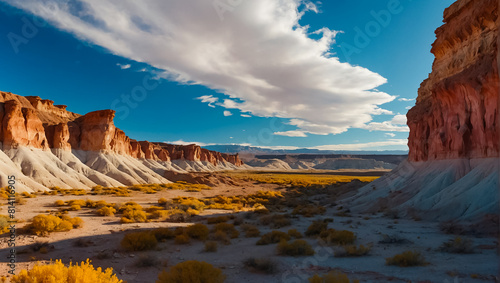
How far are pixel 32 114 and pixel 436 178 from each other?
216 feet

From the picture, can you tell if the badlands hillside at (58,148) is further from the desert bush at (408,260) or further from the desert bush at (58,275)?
the desert bush at (408,260)

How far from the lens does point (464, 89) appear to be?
21500 millimetres

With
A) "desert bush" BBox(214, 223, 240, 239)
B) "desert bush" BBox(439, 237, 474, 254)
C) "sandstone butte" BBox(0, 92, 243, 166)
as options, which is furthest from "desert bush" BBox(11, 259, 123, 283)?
"sandstone butte" BBox(0, 92, 243, 166)

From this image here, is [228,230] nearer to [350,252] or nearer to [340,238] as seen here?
[340,238]

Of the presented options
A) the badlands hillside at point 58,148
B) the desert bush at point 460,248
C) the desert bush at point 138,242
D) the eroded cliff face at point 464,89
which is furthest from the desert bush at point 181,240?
the badlands hillside at point 58,148

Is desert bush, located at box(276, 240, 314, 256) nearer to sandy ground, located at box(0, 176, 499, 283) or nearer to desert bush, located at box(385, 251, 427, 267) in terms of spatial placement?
sandy ground, located at box(0, 176, 499, 283)

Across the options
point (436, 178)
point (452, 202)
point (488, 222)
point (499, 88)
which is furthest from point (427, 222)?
point (499, 88)

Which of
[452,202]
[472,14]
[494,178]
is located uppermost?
[472,14]

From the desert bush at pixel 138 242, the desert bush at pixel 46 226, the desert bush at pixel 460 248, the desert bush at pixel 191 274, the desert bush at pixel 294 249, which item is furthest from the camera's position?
the desert bush at pixel 46 226

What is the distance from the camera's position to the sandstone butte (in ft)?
153

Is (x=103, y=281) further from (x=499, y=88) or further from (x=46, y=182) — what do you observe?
(x=46, y=182)

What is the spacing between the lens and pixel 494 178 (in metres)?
16.2

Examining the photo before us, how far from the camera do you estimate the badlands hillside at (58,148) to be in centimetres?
4175

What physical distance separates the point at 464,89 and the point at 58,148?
69399 millimetres
